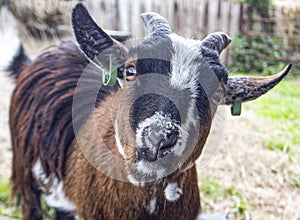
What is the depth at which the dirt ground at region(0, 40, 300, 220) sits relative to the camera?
3.78 metres

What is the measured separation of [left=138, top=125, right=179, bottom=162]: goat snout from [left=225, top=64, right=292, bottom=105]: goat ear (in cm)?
57

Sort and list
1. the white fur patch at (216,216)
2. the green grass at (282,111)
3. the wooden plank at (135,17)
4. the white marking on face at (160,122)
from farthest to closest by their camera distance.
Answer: the wooden plank at (135,17), the green grass at (282,111), the white fur patch at (216,216), the white marking on face at (160,122)

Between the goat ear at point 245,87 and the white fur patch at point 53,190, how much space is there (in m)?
1.40

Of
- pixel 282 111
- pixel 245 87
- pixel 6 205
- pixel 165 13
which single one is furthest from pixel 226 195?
pixel 165 13

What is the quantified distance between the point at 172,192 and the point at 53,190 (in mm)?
1194

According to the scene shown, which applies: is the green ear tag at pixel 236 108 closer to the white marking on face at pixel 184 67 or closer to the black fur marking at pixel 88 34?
the white marking on face at pixel 184 67

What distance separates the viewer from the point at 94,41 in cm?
223

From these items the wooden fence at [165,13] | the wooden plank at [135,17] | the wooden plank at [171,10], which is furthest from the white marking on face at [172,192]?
the wooden plank at [171,10]

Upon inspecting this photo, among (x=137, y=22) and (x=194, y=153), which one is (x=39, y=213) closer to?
(x=194, y=153)

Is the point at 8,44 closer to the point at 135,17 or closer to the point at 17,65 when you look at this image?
the point at 17,65

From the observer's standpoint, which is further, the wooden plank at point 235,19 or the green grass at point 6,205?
the wooden plank at point 235,19

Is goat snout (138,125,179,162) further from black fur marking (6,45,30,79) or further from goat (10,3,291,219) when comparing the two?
black fur marking (6,45,30,79)

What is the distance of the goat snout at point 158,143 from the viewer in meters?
1.87

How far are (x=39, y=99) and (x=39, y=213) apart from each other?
94cm
